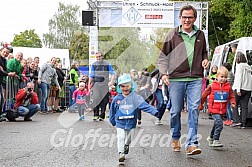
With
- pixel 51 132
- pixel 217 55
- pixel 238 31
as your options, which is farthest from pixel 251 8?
pixel 51 132

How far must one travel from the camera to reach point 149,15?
2559cm

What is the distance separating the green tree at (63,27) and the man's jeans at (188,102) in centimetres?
8305

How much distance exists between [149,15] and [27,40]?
83.6 metres

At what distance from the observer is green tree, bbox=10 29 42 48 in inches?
4103

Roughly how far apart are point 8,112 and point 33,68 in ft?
13.2

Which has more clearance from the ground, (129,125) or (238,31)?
(238,31)

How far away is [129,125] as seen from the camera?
7.12m

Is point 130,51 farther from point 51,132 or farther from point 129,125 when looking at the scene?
point 129,125

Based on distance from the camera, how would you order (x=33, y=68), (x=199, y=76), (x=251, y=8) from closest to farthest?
1. (x=199, y=76)
2. (x=33, y=68)
3. (x=251, y=8)

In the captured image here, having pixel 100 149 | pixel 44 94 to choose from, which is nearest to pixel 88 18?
pixel 44 94

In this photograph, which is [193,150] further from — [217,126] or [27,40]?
[27,40]

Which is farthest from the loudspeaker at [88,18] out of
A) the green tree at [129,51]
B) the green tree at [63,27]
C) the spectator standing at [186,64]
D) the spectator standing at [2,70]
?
the green tree at [63,27]

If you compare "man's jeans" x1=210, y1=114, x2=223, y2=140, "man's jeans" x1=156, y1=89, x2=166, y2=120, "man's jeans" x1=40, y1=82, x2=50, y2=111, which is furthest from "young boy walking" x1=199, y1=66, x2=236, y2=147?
"man's jeans" x1=40, y1=82, x2=50, y2=111

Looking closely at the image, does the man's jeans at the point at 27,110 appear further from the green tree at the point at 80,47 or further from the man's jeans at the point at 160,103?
the green tree at the point at 80,47
